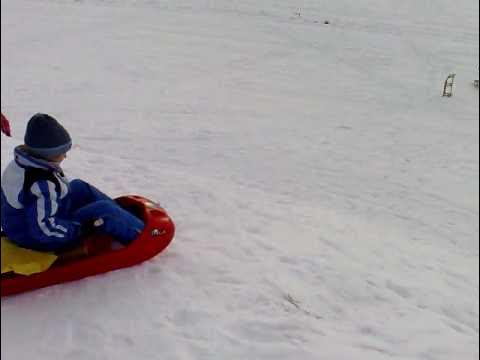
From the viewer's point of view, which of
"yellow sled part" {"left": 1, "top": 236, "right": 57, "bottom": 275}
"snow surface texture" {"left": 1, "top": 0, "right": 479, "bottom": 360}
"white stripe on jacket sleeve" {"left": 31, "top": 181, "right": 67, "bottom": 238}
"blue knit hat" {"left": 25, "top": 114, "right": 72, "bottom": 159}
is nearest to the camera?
"blue knit hat" {"left": 25, "top": 114, "right": 72, "bottom": 159}

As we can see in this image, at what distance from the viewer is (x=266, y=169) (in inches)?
263

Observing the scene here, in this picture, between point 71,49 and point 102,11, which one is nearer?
point 71,49

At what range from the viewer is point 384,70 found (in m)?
10.9

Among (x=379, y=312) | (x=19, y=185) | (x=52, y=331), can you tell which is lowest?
(x=379, y=312)

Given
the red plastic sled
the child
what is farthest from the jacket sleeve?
the red plastic sled

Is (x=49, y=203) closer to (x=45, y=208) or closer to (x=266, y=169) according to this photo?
(x=45, y=208)

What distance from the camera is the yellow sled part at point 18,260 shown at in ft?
8.79

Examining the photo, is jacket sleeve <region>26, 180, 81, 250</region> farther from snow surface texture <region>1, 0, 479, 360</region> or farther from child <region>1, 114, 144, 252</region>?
snow surface texture <region>1, 0, 479, 360</region>

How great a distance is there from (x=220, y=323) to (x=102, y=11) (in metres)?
8.83

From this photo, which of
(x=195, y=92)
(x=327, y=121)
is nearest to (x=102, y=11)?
(x=195, y=92)

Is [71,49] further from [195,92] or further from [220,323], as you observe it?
[220,323]

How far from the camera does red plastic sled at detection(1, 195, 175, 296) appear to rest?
274cm

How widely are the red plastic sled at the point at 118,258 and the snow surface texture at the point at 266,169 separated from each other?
73 mm

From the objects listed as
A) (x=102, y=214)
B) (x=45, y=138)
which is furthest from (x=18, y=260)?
(x=45, y=138)
